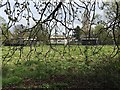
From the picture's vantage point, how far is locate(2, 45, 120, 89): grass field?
9.13ft

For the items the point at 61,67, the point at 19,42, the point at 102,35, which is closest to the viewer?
the point at 19,42

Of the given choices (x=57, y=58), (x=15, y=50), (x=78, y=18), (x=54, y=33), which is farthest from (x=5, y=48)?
(x=57, y=58)

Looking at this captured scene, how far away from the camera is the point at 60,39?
2727mm

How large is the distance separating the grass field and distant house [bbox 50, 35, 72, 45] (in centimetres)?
5

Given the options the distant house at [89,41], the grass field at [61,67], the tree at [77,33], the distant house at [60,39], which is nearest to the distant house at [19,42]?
the grass field at [61,67]

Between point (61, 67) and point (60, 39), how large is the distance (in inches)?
39.4

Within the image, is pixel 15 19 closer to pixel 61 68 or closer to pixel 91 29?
pixel 91 29

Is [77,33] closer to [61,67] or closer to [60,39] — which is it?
[60,39]

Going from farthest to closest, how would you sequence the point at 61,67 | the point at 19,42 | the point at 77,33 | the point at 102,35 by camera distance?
1. the point at 61,67
2. the point at 102,35
3. the point at 77,33
4. the point at 19,42

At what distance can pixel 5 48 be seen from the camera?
99.6 inches

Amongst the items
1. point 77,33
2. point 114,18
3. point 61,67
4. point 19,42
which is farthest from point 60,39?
point 61,67

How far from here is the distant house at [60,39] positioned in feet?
8.71

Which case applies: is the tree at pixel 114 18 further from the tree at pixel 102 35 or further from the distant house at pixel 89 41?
the distant house at pixel 89 41

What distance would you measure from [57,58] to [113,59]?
64 cm
